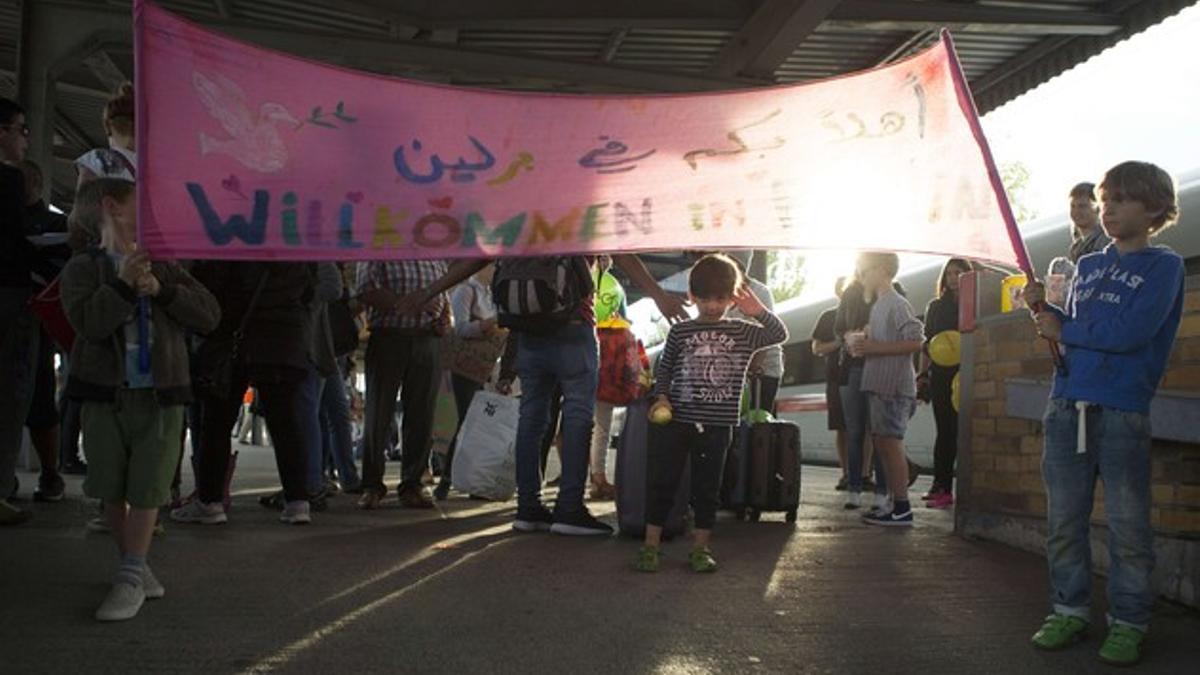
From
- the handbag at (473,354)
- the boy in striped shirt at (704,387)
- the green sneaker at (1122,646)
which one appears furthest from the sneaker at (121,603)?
the handbag at (473,354)

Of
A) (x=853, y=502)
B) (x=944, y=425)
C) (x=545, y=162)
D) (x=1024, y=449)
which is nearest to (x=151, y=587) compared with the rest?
(x=545, y=162)

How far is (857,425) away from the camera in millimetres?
7582

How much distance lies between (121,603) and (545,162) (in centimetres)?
206

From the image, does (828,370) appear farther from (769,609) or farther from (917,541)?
(769,609)

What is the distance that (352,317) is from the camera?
7289mm

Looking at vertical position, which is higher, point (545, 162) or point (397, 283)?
point (545, 162)

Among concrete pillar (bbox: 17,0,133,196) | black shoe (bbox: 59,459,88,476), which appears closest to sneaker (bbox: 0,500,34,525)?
black shoe (bbox: 59,459,88,476)

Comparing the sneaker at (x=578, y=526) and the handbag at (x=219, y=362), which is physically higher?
the handbag at (x=219, y=362)

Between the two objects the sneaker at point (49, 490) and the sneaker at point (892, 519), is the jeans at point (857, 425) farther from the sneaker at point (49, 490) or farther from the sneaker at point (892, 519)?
the sneaker at point (49, 490)

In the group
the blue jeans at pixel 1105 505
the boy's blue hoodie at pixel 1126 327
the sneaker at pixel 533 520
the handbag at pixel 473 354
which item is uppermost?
the boy's blue hoodie at pixel 1126 327

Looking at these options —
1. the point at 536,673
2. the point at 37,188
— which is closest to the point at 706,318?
the point at 536,673

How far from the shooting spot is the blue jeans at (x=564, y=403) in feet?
19.0

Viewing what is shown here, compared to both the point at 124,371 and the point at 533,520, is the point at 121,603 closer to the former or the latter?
the point at 124,371

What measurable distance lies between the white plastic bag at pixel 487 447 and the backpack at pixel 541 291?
1.28 m
